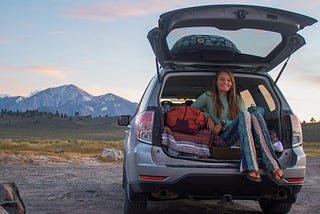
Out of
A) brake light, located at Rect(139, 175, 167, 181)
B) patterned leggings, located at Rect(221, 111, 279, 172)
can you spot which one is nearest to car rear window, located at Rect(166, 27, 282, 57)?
patterned leggings, located at Rect(221, 111, 279, 172)

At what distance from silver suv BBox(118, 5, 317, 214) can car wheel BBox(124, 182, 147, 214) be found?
11mm

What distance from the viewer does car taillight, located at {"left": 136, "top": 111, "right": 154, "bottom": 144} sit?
549 cm

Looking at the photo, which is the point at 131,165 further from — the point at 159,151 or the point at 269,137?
the point at 269,137

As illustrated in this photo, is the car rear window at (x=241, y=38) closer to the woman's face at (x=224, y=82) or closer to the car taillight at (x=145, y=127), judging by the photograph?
the woman's face at (x=224, y=82)

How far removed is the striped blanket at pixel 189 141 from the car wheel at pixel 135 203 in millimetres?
636

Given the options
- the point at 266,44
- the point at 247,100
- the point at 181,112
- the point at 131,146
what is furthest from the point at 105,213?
the point at 266,44

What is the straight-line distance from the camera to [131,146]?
19.0 feet

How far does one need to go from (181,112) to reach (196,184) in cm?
91

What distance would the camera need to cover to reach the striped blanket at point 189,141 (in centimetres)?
550

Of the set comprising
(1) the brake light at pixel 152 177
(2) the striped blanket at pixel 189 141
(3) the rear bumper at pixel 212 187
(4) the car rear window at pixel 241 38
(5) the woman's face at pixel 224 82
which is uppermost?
(4) the car rear window at pixel 241 38

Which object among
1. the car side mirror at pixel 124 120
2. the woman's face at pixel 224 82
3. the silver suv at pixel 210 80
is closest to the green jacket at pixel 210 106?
the woman's face at pixel 224 82

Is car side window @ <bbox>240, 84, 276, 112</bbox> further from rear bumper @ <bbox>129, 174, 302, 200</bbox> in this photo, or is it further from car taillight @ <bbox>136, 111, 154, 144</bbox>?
car taillight @ <bbox>136, 111, 154, 144</bbox>

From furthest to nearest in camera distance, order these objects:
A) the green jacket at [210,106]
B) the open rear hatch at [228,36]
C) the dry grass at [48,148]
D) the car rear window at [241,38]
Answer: the dry grass at [48,148]
the green jacket at [210,106]
the car rear window at [241,38]
the open rear hatch at [228,36]

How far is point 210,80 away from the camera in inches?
272
